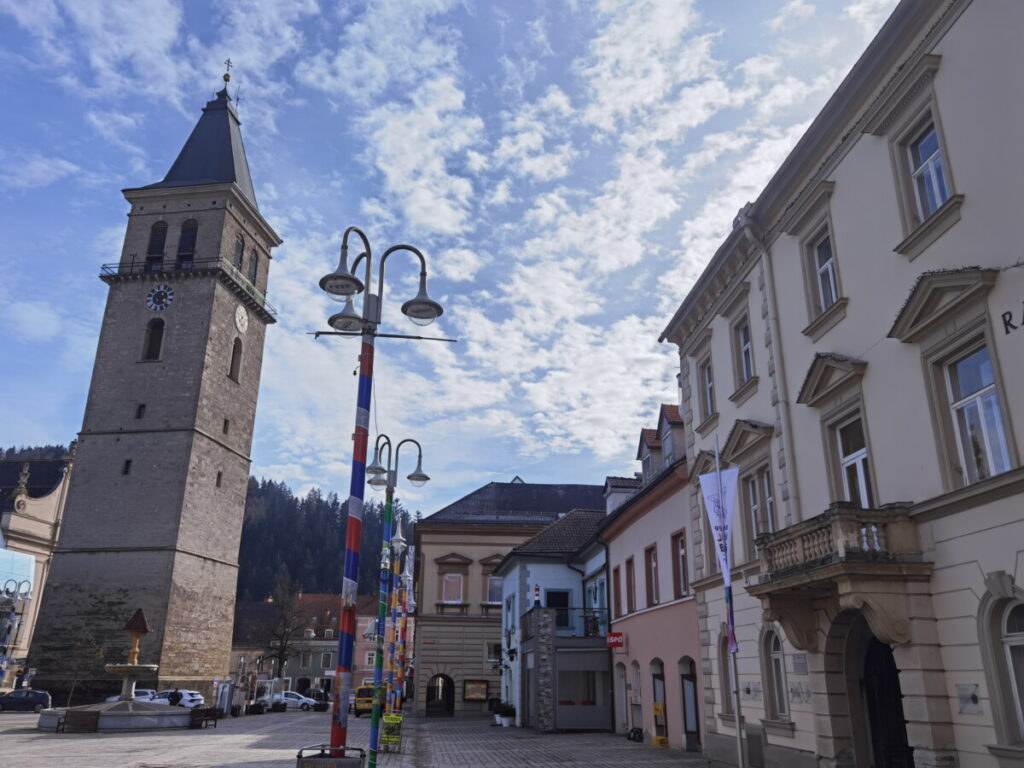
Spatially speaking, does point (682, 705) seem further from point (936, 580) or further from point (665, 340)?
point (936, 580)

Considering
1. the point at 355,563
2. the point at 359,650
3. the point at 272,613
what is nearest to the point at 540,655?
the point at 355,563

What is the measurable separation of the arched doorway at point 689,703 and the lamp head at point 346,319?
14463 millimetres

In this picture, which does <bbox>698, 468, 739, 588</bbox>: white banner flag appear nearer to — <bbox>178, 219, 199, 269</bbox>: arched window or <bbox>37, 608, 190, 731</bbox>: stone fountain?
<bbox>37, 608, 190, 731</bbox>: stone fountain

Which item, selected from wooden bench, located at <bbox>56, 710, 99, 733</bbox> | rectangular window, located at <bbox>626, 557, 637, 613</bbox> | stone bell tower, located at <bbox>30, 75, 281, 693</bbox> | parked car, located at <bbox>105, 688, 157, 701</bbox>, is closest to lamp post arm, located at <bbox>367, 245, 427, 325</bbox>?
rectangular window, located at <bbox>626, 557, 637, 613</bbox>

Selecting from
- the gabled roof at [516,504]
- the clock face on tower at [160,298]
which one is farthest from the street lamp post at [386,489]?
the clock face on tower at [160,298]

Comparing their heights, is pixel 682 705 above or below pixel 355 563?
below

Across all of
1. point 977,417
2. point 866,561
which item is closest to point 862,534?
point 866,561

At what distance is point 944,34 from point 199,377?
148 ft

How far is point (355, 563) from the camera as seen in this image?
37.6 ft

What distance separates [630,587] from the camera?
2886cm

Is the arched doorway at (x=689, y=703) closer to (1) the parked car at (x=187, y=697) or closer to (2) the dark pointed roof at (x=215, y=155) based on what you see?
(1) the parked car at (x=187, y=697)

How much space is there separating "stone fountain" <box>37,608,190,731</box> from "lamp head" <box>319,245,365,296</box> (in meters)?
24.1

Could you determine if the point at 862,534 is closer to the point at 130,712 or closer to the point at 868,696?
the point at 868,696

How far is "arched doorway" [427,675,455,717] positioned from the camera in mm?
49156
